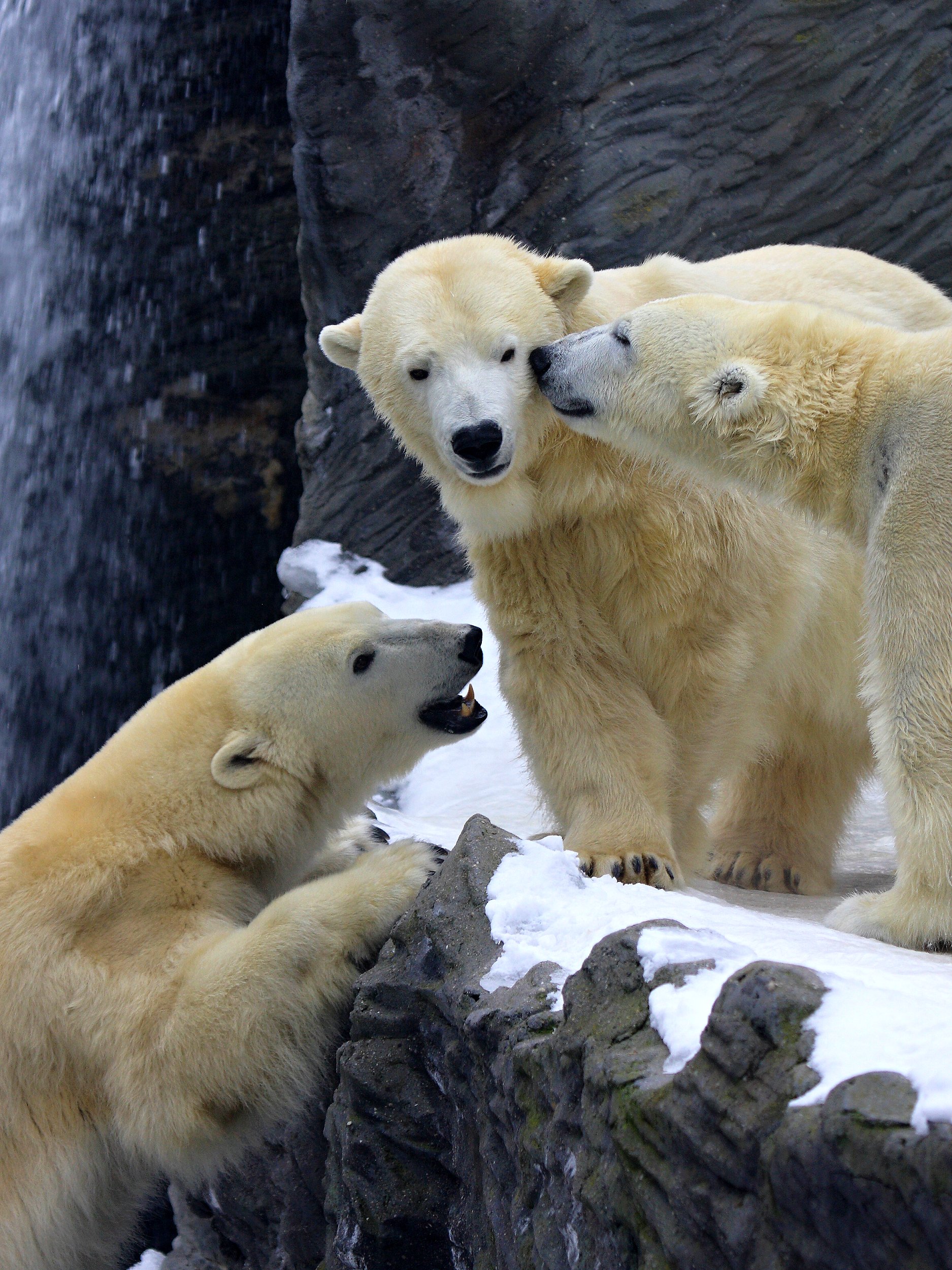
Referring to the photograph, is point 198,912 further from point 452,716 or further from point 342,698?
point 452,716

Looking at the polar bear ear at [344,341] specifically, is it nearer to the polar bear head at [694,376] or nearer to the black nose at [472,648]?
the polar bear head at [694,376]

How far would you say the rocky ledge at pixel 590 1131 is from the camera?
1315 mm

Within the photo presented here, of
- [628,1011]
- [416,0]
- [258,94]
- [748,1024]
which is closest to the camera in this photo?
[748,1024]

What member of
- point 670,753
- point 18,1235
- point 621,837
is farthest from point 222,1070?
point 670,753

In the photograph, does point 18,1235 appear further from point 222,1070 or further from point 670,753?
point 670,753

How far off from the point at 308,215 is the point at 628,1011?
234 inches

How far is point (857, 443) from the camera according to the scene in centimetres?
273

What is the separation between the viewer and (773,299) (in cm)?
374

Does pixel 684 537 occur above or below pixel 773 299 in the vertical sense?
below

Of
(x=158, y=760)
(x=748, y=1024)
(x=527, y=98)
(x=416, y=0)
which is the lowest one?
(x=158, y=760)

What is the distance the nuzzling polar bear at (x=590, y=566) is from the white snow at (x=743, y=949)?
33 cm

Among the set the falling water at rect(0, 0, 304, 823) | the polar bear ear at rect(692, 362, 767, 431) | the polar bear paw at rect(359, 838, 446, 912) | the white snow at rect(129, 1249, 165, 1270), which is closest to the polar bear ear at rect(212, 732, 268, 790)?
the polar bear paw at rect(359, 838, 446, 912)

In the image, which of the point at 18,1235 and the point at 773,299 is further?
the point at 773,299

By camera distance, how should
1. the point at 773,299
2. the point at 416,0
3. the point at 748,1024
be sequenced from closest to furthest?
the point at 748,1024, the point at 773,299, the point at 416,0
